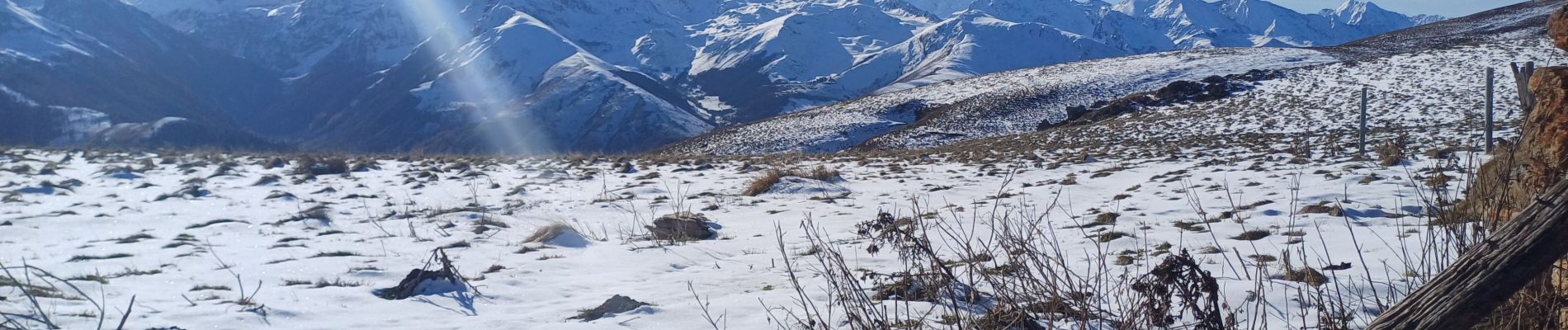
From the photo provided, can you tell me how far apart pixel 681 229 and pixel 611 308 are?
260 centimetres

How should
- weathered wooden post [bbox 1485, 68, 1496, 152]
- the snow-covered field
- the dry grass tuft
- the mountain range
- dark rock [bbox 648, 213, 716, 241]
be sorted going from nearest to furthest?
the snow-covered field
dark rock [bbox 648, 213, 716, 241]
weathered wooden post [bbox 1485, 68, 1496, 152]
the dry grass tuft
the mountain range

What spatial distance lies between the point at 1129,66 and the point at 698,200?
1435 inches

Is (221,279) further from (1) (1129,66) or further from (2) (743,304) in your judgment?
(1) (1129,66)

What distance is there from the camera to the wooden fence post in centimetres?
147

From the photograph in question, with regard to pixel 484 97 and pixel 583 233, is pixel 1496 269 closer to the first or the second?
pixel 583 233

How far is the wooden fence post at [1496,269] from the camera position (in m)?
1.47

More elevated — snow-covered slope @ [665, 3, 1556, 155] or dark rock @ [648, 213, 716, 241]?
dark rock @ [648, 213, 716, 241]

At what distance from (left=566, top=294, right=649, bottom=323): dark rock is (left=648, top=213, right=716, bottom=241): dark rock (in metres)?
2.28

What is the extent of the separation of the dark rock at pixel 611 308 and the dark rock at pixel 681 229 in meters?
2.28

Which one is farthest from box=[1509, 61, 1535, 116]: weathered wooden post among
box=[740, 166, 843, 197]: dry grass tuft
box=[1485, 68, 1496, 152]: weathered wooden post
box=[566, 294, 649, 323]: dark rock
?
box=[740, 166, 843, 197]: dry grass tuft

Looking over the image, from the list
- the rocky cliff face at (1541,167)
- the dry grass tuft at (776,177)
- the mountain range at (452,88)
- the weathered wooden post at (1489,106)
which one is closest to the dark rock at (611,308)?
the rocky cliff face at (1541,167)

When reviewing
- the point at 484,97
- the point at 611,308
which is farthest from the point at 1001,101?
the point at 484,97

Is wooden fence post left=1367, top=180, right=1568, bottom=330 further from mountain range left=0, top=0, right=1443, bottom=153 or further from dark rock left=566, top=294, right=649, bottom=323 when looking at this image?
mountain range left=0, top=0, right=1443, bottom=153

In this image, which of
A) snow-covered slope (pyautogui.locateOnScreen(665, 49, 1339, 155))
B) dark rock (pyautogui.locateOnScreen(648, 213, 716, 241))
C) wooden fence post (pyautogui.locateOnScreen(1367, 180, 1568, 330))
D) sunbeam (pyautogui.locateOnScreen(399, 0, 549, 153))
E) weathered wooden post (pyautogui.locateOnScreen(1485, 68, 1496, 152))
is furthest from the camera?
sunbeam (pyautogui.locateOnScreen(399, 0, 549, 153))
